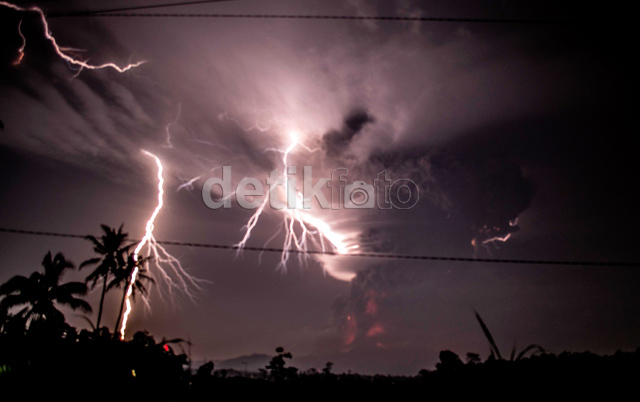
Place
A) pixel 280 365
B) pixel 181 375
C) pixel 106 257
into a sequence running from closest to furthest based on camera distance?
pixel 181 375 < pixel 280 365 < pixel 106 257

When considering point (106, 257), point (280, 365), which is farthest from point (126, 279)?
point (280, 365)

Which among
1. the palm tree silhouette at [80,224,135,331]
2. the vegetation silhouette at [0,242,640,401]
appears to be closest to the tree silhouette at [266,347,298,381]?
the vegetation silhouette at [0,242,640,401]

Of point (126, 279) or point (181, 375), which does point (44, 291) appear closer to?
point (126, 279)

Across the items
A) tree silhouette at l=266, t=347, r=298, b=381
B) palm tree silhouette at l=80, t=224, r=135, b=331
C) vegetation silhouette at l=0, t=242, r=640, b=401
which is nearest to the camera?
vegetation silhouette at l=0, t=242, r=640, b=401

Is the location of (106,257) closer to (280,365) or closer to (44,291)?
(44,291)

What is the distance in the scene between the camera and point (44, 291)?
912 inches

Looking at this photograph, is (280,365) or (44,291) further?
(44,291)

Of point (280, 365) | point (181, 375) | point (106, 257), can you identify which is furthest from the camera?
point (106, 257)

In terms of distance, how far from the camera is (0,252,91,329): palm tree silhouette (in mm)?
22391

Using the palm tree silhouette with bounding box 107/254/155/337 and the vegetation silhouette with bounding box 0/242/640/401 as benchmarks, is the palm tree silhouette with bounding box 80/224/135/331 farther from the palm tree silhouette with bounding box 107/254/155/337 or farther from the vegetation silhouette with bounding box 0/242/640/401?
the vegetation silhouette with bounding box 0/242/640/401

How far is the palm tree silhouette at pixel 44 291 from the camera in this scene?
22.4 meters

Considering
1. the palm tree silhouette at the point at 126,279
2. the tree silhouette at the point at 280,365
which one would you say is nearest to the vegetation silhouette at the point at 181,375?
the tree silhouette at the point at 280,365

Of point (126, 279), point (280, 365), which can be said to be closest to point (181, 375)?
point (280, 365)

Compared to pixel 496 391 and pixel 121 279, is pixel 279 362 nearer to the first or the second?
pixel 496 391
